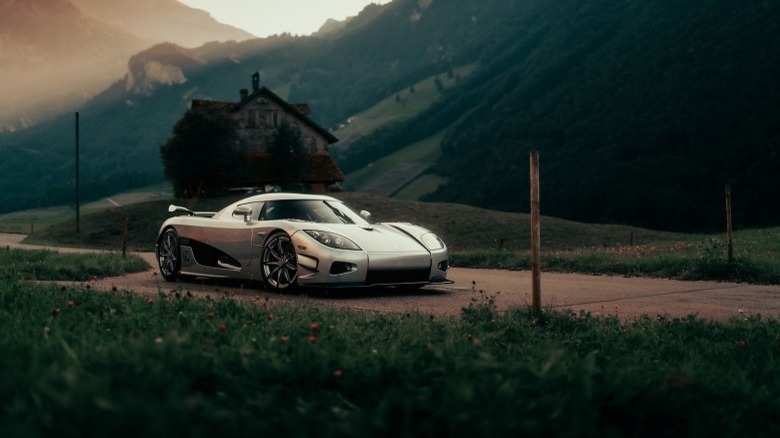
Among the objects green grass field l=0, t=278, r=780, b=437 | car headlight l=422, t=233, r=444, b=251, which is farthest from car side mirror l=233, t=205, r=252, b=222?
green grass field l=0, t=278, r=780, b=437

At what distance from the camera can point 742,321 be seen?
26.3ft

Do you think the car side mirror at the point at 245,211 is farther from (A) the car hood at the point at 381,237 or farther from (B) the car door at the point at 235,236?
(A) the car hood at the point at 381,237

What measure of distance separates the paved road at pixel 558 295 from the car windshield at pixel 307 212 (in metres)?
0.99

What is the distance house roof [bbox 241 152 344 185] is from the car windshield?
57.4 meters

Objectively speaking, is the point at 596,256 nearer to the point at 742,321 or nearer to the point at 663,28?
the point at 742,321

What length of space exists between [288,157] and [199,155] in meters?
10.3

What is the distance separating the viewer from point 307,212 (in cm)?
1202

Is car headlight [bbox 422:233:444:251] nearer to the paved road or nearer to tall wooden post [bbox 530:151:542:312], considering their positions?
the paved road

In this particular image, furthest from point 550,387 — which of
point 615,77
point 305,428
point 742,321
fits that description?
point 615,77

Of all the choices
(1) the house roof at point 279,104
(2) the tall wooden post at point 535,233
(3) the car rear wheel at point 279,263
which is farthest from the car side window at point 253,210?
(1) the house roof at point 279,104

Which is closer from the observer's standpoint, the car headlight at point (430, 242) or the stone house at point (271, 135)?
the car headlight at point (430, 242)

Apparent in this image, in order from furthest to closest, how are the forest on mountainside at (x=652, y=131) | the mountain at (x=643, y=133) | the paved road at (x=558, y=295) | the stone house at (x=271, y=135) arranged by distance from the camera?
1. the mountain at (x=643, y=133)
2. the forest on mountainside at (x=652, y=131)
3. the stone house at (x=271, y=135)
4. the paved road at (x=558, y=295)

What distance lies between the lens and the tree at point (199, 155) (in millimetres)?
60688

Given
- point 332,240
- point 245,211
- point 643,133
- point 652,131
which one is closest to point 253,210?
point 245,211
